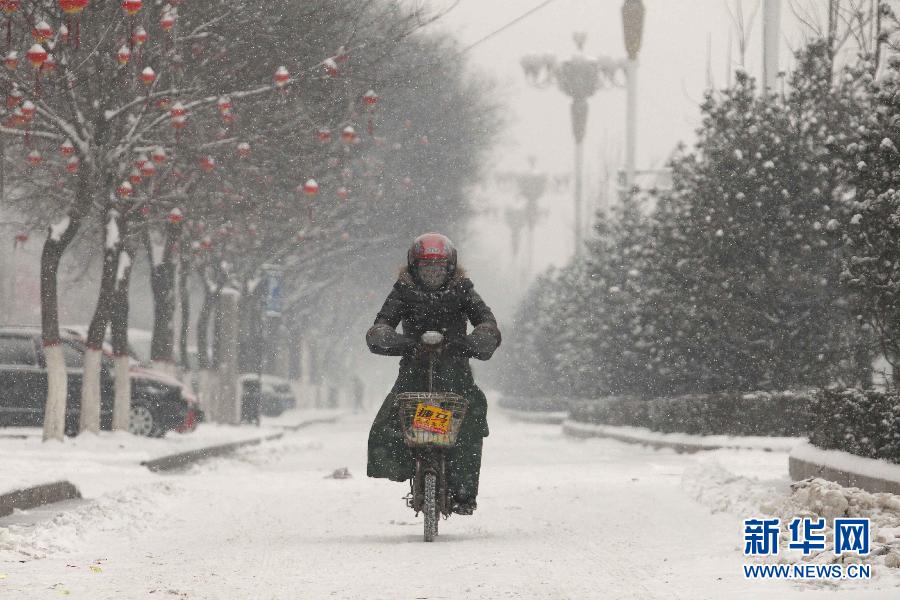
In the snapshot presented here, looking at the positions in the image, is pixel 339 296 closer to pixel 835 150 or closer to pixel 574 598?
pixel 835 150

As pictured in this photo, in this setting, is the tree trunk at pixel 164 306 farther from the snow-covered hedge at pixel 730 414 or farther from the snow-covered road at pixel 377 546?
the snow-covered road at pixel 377 546

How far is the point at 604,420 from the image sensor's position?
130ft

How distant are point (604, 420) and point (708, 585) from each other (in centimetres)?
3120

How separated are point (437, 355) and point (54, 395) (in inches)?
490

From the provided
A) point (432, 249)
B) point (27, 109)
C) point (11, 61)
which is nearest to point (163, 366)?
point (27, 109)

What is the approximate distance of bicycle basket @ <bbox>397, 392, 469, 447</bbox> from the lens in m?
10.4

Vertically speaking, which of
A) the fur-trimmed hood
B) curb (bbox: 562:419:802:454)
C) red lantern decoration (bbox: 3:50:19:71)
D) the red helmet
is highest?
red lantern decoration (bbox: 3:50:19:71)

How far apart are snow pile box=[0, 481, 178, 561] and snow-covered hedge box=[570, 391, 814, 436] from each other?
9983 millimetres

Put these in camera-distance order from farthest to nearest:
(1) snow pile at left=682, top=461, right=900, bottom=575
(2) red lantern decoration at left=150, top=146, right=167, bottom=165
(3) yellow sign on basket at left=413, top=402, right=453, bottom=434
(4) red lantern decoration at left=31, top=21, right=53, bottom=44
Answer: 1. (2) red lantern decoration at left=150, top=146, right=167, bottom=165
2. (4) red lantern decoration at left=31, top=21, right=53, bottom=44
3. (3) yellow sign on basket at left=413, top=402, right=453, bottom=434
4. (1) snow pile at left=682, top=461, right=900, bottom=575

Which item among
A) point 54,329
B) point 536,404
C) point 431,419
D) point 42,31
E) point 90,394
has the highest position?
point 42,31

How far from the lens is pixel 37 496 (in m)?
13.6

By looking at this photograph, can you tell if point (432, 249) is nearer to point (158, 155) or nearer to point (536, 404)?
point (158, 155)

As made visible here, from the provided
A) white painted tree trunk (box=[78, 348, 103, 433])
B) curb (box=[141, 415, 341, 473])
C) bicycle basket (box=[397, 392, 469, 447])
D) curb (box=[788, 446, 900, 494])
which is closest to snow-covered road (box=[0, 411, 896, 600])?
bicycle basket (box=[397, 392, 469, 447])

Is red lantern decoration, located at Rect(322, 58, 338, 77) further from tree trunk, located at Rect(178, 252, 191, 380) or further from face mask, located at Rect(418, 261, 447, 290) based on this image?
face mask, located at Rect(418, 261, 447, 290)
